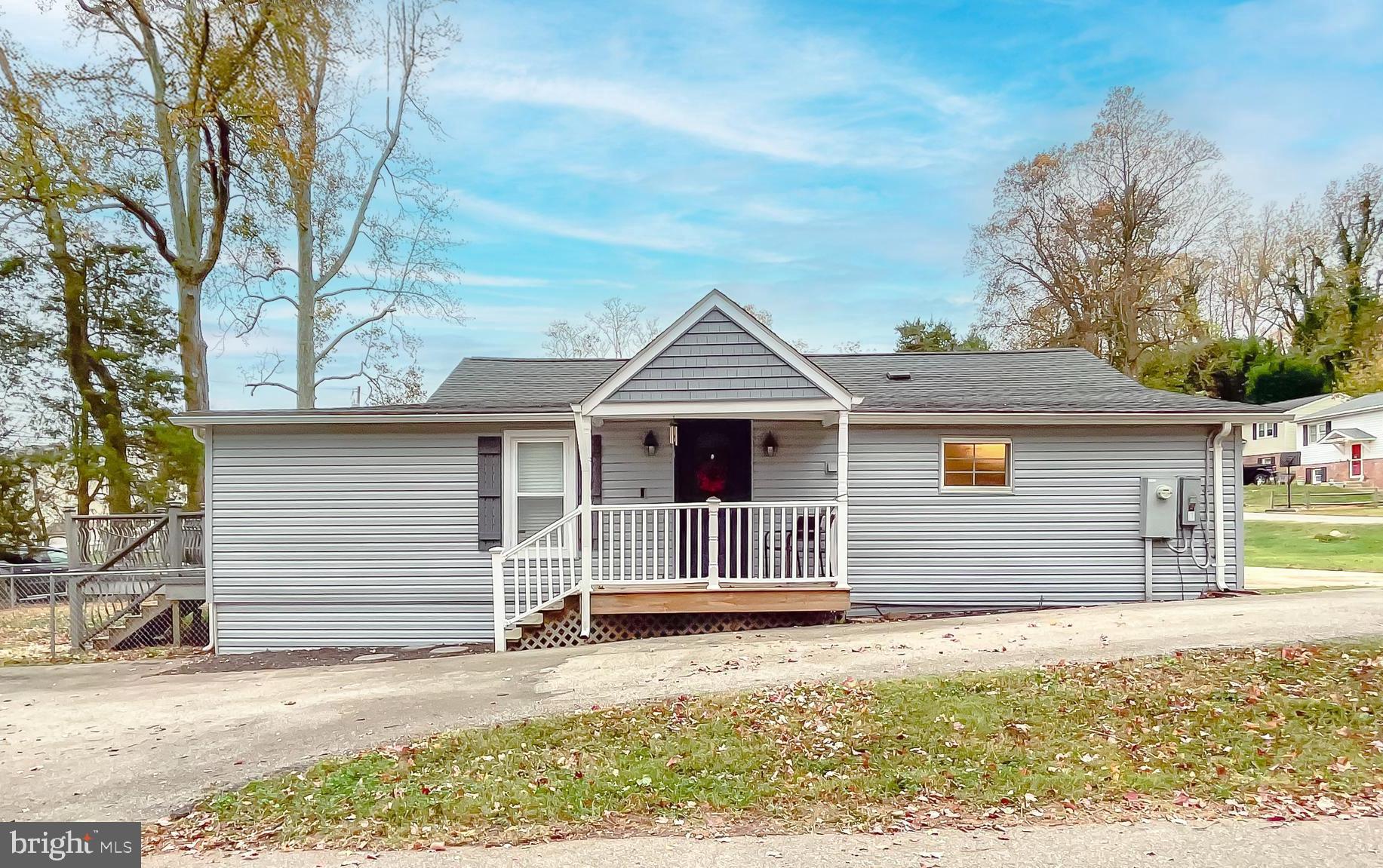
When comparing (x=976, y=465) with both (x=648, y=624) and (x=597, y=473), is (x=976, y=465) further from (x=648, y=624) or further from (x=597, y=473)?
(x=597, y=473)

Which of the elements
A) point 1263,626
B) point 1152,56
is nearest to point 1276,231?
point 1152,56

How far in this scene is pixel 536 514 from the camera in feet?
33.6

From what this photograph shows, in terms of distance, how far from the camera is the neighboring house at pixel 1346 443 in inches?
1262

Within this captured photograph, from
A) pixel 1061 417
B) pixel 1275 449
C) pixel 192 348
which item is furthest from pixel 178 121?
pixel 1275 449

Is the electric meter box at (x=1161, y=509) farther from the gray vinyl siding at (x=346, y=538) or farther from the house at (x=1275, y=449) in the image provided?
the house at (x=1275, y=449)

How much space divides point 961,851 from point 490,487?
755 cm

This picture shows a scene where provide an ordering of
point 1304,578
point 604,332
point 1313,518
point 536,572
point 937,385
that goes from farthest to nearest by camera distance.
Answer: point 604,332
point 1313,518
point 1304,578
point 937,385
point 536,572

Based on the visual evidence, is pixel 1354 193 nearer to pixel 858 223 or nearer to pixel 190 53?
pixel 858 223

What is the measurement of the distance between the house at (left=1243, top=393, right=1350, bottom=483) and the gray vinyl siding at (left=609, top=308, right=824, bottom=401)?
3314cm

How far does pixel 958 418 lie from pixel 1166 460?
275 cm

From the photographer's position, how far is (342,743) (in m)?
5.57

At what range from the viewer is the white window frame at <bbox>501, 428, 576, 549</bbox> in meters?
10.1

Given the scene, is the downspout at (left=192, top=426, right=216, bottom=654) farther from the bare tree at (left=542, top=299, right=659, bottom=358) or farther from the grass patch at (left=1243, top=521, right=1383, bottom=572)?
the bare tree at (left=542, top=299, right=659, bottom=358)

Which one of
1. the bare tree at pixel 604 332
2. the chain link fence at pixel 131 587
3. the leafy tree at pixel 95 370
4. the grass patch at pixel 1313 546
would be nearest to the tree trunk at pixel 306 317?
the leafy tree at pixel 95 370
